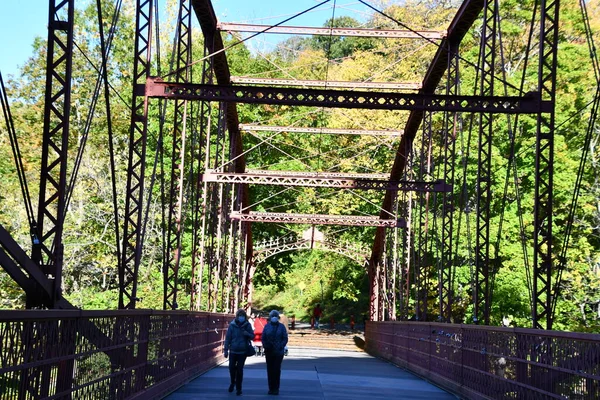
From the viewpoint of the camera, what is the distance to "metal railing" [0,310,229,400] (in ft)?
25.3

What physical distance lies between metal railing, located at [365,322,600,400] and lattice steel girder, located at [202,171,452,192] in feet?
23.3

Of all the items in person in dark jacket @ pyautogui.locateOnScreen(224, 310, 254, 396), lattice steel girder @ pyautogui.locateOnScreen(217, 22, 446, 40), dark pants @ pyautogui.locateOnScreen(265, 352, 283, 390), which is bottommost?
dark pants @ pyautogui.locateOnScreen(265, 352, 283, 390)

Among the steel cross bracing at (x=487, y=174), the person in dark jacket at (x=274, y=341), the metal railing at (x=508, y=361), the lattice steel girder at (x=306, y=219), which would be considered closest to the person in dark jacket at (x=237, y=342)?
the person in dark jacket at (x=274, y=341)

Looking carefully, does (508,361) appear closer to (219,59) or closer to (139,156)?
(139,156)

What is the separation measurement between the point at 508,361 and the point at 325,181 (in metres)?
18.8

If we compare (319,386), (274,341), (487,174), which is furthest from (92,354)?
(487,174)

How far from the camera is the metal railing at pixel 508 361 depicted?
1003cm

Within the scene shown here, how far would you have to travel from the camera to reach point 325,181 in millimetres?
32188

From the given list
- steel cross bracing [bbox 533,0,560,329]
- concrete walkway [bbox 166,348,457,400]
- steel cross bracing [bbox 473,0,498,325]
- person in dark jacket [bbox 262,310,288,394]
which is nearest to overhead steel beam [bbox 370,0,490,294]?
steel cross bracing [bbox 473,0,498,325]

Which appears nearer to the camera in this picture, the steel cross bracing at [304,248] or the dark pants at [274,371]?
the dark pants at [274,371]

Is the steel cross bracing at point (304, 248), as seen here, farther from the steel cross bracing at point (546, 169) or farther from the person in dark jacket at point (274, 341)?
the person in dark jacket at point (274, 341)

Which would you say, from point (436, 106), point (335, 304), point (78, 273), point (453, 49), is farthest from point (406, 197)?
point (335, 304)

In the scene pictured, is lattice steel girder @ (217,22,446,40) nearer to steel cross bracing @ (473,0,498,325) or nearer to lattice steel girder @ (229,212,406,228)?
steel cross bracing @ (473,0,498,325)

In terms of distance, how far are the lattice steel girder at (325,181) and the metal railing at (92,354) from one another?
38.8ft
